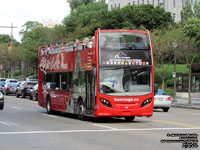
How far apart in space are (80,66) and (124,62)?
2462mm

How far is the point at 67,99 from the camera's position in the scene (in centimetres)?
2239

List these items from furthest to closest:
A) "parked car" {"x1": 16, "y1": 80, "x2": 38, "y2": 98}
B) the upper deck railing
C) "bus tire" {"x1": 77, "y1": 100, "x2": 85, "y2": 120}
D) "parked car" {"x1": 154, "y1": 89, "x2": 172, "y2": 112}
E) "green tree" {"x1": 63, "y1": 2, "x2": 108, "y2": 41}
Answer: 1. "green tree" {"x1": 63, "y1": 2, "x2": 108, "y2": 41}
2. "parked car" {"x1": 16, "y1": 80, "x2": 38, "y2": 98}
3. "parked car" {"x1": 154, "y1": 89, "x2": 172, "y2": 112}
4. "bus tire" {"x1": 77, "y1": 100, "x2": 85, "y2": 120}
5. the upper deck railing

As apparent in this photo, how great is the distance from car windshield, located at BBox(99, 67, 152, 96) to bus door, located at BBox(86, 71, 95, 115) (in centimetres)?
56

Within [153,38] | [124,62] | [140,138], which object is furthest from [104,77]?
[153,38]

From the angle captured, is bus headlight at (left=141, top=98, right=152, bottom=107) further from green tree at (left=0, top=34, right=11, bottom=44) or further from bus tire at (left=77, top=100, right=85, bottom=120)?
green tree at (left=0, top=34, right=11, bottom=44)

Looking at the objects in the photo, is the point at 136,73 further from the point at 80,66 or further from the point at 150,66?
the point at 80,66

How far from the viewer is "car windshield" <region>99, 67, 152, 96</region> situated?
1892 cm

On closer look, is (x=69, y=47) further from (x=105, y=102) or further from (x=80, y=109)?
(x=105, y=102)

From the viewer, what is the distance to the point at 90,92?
19.6 m

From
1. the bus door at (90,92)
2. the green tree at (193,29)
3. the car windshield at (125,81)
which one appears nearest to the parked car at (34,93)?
the green tree at (193,29)

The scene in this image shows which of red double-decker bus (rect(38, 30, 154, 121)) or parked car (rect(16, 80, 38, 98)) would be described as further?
parked car (rect(16, 80, 38, 98))

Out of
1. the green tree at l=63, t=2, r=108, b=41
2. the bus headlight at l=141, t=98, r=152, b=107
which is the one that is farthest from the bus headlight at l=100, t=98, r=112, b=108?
the green tree at l=63, t=2, r=108, b=41

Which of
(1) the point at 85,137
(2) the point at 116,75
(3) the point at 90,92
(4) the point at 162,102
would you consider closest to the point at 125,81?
(2) the point at 116,75

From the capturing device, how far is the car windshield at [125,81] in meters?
18.9
